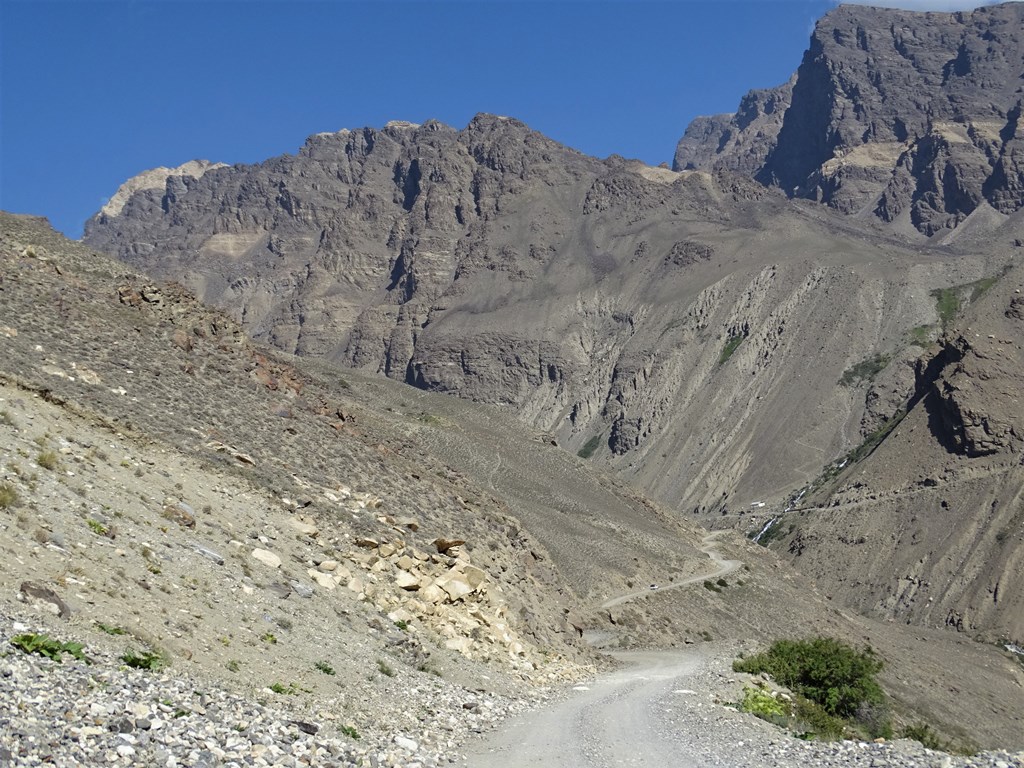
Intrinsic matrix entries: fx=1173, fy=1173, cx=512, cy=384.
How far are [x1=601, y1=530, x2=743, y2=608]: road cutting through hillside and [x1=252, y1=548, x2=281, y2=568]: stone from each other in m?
28.9

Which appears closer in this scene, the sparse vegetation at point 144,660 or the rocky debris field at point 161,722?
the rocky debris field at point 161,722

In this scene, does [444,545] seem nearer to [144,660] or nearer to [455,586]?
[455,586]

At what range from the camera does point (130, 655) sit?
51.0 feet

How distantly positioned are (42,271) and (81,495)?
19490mm

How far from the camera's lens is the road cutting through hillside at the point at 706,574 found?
179 ft

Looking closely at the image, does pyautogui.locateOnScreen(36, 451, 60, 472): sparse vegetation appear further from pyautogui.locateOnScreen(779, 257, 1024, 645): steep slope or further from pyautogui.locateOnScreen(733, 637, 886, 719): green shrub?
pyautogui.locateOnScreen(779, 257, 1024, 645): steep slope

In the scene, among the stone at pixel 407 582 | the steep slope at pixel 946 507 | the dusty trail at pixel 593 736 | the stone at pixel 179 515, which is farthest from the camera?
the steep slope at pixel 946 507

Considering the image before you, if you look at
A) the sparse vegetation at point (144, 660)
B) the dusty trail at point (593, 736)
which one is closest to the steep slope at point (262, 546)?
the sparse vegetation at point (144, 660)

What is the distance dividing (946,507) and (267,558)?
9763 cm

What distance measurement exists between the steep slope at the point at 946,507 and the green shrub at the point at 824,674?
59.9 meters

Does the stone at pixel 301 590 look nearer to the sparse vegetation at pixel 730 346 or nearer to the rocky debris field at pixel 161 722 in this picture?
the rocky debris field at pixel 161 722

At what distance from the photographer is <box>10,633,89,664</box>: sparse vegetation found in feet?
46.3

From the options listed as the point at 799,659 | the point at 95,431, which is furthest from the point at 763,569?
the point at 95,431

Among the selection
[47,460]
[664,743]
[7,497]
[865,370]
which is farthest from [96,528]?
[865,370]
